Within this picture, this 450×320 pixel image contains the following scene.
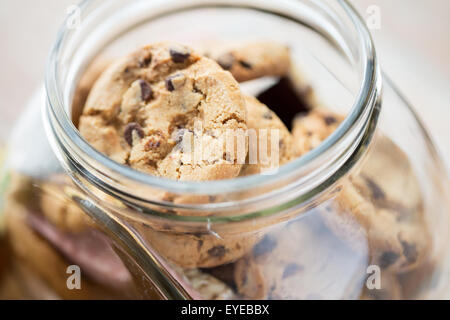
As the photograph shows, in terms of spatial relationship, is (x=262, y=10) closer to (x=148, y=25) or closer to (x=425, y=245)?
(x=148, y=25)

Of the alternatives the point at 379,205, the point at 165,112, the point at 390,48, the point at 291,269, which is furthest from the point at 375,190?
the point at 390,48

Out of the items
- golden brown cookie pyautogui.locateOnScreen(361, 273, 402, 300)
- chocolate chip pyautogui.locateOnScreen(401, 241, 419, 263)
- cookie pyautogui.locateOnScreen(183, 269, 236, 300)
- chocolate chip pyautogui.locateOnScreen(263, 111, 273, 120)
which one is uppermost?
A: chocolate chip pyautogui.locateOnScreen(263, 111, 273, 120)

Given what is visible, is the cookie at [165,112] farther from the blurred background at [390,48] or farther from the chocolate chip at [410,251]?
the blurred background at [390,48]

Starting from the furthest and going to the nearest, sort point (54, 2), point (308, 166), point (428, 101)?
point (54, 2), point (428, 101), point (308, 166)

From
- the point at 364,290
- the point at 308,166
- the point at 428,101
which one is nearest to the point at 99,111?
the point at 308,166
